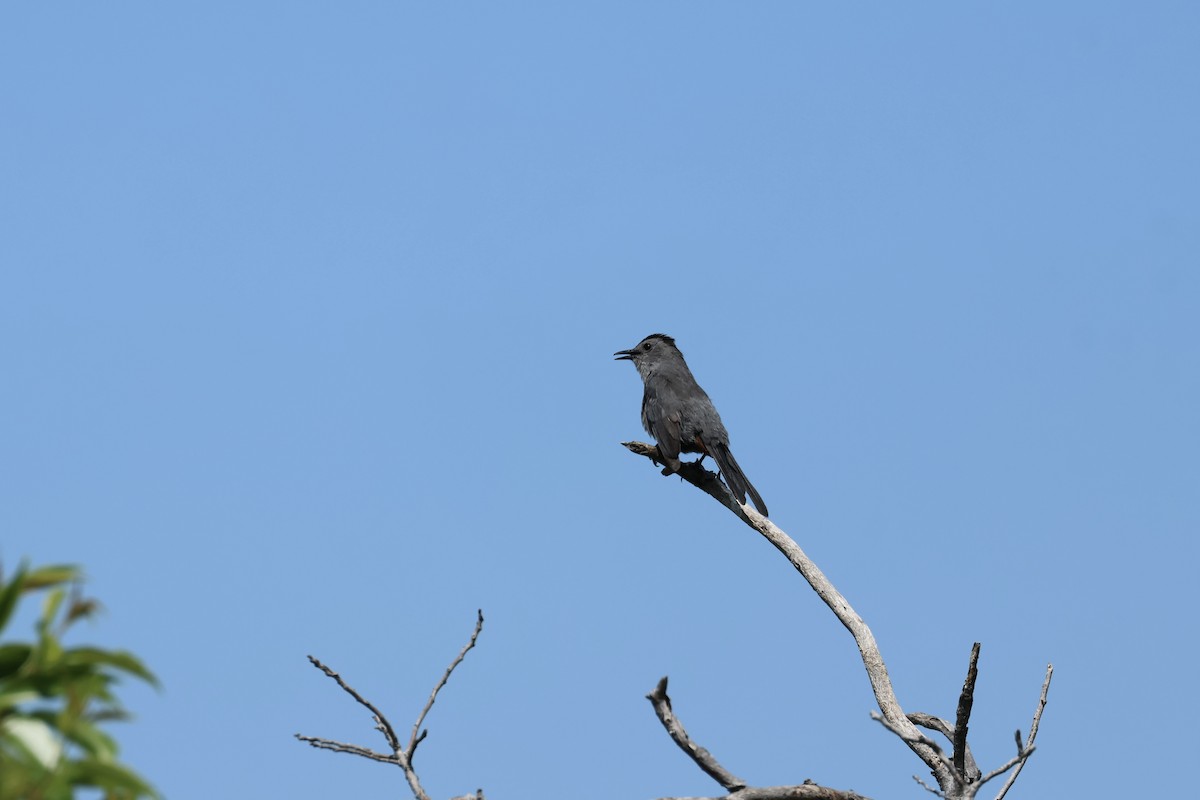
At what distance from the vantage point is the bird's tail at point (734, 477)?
10.7 meters

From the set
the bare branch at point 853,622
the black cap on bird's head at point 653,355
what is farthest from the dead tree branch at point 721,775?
the black cap on bird's head at point 653,355

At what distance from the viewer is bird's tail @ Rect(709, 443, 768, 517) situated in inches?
420

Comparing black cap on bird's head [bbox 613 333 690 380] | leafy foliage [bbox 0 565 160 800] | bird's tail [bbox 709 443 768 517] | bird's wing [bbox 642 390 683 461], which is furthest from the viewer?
black cap on bird's head [bbox 613 333 690 380]

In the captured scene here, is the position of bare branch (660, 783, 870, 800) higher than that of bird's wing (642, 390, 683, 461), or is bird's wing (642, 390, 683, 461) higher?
bird's wing (642, 390, 683, 461)

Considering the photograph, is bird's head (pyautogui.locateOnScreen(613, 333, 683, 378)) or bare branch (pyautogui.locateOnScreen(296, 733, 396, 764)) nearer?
bare branch (pyautogui.locateOnScreen(296, 733, 396, 764))

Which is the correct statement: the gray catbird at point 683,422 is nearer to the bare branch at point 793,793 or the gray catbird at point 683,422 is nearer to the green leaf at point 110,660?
the bare branch at point 793,793

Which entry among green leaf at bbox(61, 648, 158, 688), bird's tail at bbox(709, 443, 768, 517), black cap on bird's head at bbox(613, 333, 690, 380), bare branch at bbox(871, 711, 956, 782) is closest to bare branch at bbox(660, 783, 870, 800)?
bare branch at bbox(871, 711, 956, 782)

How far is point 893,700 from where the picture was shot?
901cm

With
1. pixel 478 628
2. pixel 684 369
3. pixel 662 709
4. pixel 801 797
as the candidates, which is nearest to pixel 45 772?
pixel 478 628

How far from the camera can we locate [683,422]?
1209 cm

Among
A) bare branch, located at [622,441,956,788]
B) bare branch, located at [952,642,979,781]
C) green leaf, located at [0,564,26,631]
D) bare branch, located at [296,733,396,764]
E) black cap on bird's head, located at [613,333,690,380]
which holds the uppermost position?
black cap on bird's head, located at [613,333,690,380]

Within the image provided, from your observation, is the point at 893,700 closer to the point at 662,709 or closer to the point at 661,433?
the point at 662,709

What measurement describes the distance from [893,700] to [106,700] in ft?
22.5

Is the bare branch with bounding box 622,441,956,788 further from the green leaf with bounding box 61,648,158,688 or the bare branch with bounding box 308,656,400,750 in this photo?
the green leaf with bounding box 61,648,158,688
